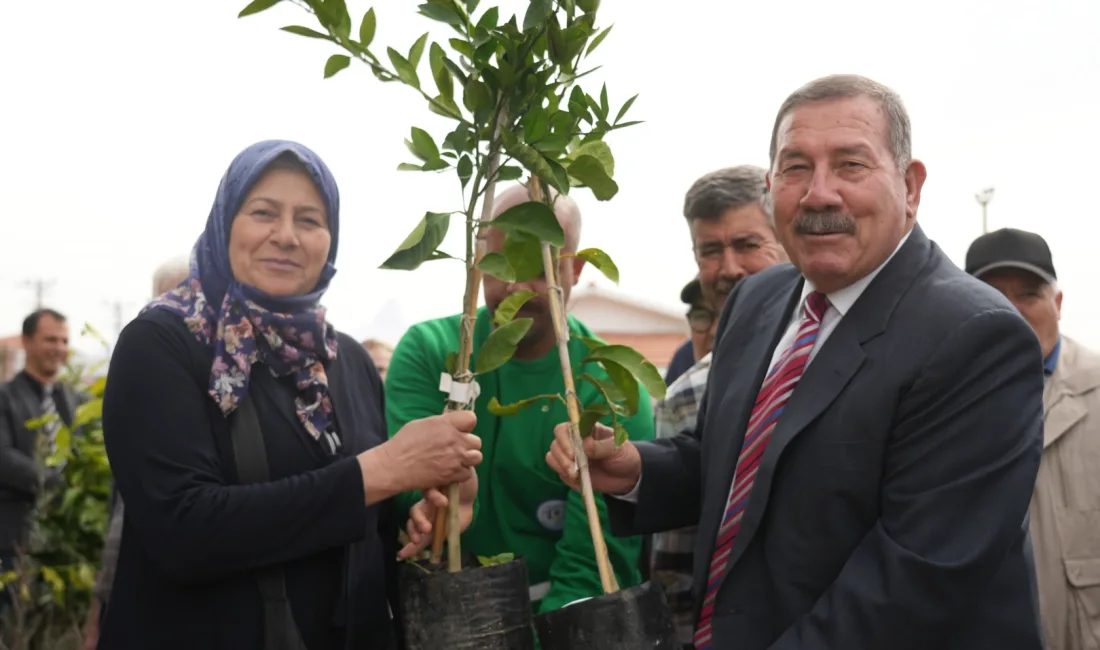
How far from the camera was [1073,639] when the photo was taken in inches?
124

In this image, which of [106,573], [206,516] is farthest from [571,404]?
[106,573]

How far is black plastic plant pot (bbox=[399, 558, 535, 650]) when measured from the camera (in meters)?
1.96

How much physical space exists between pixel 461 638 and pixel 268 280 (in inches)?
41.4

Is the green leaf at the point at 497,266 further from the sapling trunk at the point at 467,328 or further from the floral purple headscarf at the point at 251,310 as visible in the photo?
the floral purple headscarf at the point at 251,310

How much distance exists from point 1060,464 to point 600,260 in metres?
1.89

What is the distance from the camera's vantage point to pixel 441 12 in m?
1.94

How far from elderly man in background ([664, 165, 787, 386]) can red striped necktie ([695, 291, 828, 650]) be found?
1.04 meters

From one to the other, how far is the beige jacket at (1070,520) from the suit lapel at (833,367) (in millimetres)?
1403

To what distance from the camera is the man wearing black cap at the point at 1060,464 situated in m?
3.12

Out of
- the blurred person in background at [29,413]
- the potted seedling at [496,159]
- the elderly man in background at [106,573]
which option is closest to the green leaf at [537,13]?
the potted seedling at [496,159]

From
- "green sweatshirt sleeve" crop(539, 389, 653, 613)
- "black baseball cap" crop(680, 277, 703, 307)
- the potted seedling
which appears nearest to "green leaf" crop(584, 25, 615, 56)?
the potted seedling

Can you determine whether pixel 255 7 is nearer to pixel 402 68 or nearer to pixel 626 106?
pixel 402 68

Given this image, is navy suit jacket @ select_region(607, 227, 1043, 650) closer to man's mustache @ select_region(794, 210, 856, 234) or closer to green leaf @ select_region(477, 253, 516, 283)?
man's mustache @ select_region(794, 210, 856, 234)

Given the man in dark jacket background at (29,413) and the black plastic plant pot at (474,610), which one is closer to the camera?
the black plastic plant pot at (474,610)
